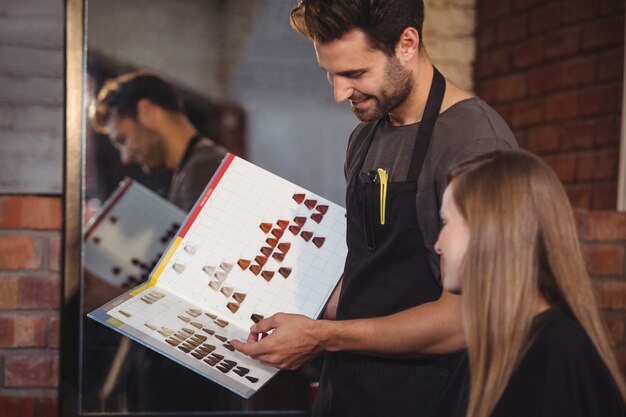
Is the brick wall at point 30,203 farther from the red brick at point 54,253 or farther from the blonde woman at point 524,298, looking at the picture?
the blonde woman at point 524,298

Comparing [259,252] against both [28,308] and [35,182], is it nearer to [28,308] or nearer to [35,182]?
[28,308]

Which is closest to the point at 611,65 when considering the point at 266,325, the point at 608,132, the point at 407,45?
the point at 608,132

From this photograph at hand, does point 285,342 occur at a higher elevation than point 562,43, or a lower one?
lower

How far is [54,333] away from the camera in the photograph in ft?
7.47

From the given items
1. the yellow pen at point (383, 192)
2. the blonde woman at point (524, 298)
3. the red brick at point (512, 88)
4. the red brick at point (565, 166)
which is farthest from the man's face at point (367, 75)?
the red brick at point (512, 88)

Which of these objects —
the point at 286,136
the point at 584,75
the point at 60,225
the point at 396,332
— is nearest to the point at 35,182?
the point at 60,225

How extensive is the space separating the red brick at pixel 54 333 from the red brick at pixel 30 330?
0.05 feet

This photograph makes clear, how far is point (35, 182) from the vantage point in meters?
2.45

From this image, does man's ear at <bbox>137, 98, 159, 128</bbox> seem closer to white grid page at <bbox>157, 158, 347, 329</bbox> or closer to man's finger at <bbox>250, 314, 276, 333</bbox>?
white grid page at <bbox>157, 158, 347, 329</bbox>

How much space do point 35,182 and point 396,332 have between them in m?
1.54

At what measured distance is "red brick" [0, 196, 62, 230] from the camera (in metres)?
2.19

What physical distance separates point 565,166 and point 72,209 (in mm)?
1586

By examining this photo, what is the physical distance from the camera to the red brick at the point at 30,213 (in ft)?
7.18

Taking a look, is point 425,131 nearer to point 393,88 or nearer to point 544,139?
point 393,88
